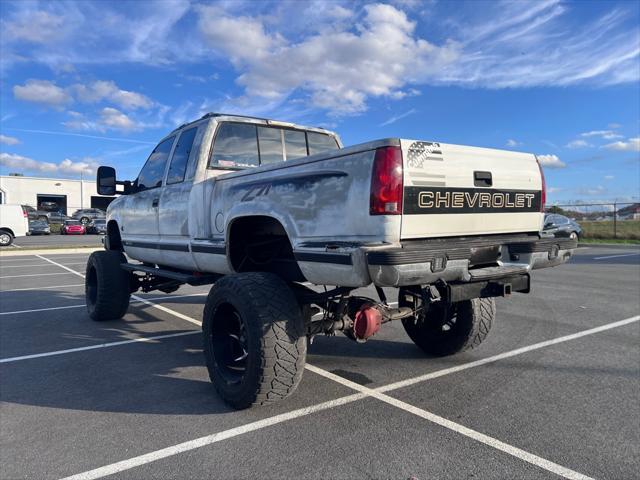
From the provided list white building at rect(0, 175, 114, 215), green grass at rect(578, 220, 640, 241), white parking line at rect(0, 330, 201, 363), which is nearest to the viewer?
white parking line at rect(0, 330, 201, 363)

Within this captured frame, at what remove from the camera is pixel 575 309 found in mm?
6902

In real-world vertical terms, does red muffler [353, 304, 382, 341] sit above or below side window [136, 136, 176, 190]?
below

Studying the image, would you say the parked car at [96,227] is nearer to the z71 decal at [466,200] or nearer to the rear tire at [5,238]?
the rear tire at [5,238]

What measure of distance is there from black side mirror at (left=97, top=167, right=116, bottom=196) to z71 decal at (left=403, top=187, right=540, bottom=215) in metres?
4.15

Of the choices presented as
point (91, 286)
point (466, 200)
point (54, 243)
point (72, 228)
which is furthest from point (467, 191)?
point (72, 228)

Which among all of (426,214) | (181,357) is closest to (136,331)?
(181,357)

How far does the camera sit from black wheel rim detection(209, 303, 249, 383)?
358 cm

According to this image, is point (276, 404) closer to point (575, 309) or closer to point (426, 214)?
point (426, 214)

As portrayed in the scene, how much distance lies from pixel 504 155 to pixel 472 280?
3.33 ft

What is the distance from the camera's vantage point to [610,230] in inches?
1006

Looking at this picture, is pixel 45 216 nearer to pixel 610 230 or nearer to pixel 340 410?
pixel 610 230

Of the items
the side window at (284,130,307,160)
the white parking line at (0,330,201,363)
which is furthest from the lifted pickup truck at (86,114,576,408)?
the white parking line at (0,330,201,363)

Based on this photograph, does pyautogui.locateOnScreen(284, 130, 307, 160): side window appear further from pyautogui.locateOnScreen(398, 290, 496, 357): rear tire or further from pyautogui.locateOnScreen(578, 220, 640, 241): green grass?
pyautogui.locateOnScreen(578, 220, 640, 241): green grass

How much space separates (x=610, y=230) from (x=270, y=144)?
86.4 ft
